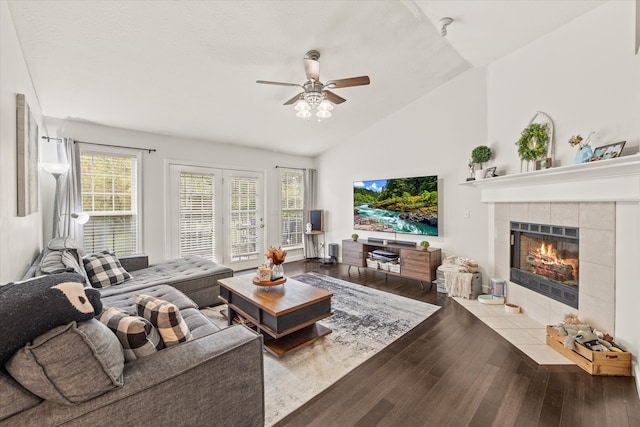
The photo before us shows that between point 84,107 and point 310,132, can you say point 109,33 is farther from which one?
point 310,132

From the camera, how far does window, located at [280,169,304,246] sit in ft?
19.5

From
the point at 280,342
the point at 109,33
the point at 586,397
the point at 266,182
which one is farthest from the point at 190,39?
the point at 586,397

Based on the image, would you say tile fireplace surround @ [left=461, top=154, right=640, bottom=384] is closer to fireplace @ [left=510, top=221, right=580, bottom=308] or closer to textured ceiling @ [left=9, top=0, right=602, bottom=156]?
fireplace @ [left=510, top=221, right=580, bottom=308]

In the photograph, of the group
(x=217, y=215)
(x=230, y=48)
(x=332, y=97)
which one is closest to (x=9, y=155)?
(x=230, y=48)

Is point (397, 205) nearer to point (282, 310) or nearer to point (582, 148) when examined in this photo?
point (582, 148)

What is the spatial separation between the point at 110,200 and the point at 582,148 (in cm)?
548

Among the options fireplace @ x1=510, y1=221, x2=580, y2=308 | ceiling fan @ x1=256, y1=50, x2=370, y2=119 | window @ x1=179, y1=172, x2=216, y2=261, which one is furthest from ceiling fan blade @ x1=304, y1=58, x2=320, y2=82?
window @ x1=179, y1=172, x2=216, y2=261

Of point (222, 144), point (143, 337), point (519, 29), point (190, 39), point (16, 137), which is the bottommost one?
point (143, 337)

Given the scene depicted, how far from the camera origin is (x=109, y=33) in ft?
7.48

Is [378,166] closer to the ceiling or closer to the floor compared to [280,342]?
closer to the ceiling

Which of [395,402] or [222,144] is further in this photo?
[222,144]

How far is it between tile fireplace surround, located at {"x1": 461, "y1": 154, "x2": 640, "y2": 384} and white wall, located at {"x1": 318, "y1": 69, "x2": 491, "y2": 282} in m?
0.93

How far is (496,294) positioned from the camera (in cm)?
345

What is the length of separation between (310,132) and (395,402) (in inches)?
168
